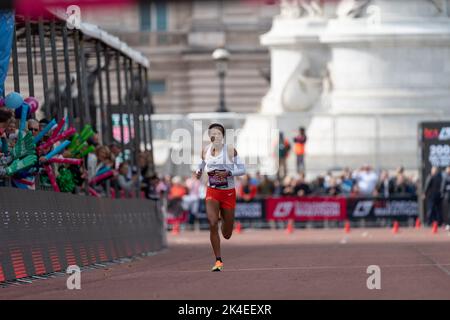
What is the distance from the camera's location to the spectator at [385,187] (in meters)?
53.6

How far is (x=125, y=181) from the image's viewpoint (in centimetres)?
3369

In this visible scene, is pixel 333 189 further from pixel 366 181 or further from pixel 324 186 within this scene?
pixel 366 181

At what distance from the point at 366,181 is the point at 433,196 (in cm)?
391

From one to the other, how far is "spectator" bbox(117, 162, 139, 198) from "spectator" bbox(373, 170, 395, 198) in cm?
1987

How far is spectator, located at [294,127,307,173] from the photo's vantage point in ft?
187

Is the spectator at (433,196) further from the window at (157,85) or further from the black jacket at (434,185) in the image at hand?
the window at (157,85)

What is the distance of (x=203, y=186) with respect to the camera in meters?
56.3

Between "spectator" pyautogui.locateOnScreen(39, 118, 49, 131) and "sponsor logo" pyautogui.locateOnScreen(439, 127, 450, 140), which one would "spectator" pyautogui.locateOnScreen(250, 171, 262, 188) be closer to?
"sponsor logo" pyautogui.locateOnScreen(439, 127, 450, 140)

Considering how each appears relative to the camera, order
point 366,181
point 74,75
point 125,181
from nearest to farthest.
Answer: point 74,75, point 125,181, point 366,181

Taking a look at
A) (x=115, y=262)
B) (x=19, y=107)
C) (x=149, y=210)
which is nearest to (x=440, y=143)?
(x=149, y=210)

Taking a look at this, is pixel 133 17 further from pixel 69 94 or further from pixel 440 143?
pixel 69 94

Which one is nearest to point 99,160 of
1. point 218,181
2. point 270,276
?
point 218,181

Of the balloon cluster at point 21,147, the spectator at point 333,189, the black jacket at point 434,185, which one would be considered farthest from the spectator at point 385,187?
the balloon cluster at point 21,147

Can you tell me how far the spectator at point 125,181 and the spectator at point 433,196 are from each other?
17.8 metres
